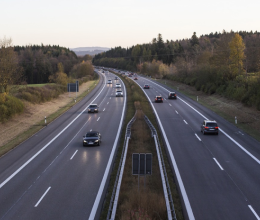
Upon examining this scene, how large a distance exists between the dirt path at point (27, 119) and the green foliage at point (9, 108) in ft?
2.04

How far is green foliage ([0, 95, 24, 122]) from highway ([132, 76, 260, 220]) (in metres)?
17.6

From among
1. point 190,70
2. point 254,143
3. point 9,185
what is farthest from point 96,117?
point 190,70

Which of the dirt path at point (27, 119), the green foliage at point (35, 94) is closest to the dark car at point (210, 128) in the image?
the dirt path at point (27, 119)

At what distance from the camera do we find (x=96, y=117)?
4053 cm

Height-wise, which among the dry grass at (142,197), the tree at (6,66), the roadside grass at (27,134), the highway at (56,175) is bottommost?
the roadside grass at (27,134)

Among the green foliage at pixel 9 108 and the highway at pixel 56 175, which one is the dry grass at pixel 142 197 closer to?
the highway at pixel 56 175

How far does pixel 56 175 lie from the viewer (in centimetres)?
1811

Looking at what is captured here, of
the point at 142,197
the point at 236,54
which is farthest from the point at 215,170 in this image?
the point at 236,54

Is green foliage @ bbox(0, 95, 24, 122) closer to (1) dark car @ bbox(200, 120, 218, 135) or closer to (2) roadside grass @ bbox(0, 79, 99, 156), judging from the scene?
(2) roadside grass @ bbox(0, 79, 99, 156)

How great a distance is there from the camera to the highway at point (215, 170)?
13239 millimetres

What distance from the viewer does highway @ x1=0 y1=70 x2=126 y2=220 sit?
13344mm

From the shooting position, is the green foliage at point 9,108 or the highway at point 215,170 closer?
the highway at point 215,170

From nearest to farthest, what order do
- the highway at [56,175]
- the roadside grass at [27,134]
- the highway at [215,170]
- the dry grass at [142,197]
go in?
the dry grass at [142,197], the highway at [215,170], the highway at [56,175], the roadside grass at [27,134]

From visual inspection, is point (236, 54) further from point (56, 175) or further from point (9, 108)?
point (56, 175)
